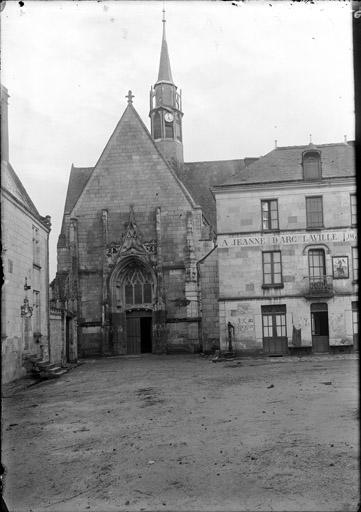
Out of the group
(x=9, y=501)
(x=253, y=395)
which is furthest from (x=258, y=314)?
(x=9, y=501)

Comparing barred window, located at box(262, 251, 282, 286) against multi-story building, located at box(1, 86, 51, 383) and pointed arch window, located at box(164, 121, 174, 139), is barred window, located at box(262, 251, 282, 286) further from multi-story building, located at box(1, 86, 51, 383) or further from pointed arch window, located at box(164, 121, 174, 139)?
pointed arch window, located at box(164, 121, 174, 139)

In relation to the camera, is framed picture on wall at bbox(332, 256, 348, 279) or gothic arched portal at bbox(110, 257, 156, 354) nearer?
framed picture on wall at bbox(332, 256, 348, 279)

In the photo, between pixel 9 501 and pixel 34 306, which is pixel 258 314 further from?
pixel 9 501

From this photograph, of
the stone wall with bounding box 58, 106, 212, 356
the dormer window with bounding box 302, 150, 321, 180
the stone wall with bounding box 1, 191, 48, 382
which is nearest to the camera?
the stone wall with bounding box 1, 191, 48, 382

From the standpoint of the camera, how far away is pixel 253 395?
13664 millimetres

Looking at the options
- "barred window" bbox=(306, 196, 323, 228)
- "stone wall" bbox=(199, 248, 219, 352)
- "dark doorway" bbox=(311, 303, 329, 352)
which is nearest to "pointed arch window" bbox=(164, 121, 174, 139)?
"stone wall" bbox=(199, 248, 219, 352)

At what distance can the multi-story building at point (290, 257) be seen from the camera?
2539cm

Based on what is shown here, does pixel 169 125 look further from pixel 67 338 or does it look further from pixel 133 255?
pixel 67 338

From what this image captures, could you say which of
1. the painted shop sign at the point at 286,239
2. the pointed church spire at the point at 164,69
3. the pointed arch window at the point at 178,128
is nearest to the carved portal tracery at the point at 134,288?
the painted shop sign at the point at 286,239

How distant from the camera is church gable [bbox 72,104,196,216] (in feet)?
108

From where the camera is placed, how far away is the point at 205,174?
42.7 meters

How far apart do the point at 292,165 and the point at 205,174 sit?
16398mm

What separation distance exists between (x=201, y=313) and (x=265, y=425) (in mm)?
20980

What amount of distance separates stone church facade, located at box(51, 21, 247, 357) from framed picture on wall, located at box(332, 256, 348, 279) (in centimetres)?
731
